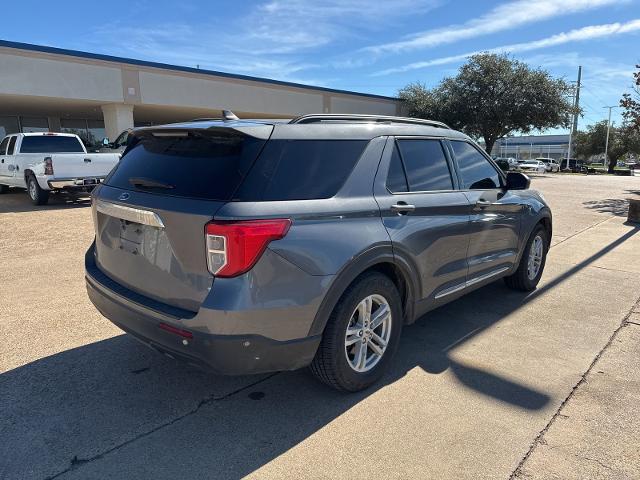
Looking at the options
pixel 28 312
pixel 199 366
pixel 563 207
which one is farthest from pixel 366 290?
pixel 563 207

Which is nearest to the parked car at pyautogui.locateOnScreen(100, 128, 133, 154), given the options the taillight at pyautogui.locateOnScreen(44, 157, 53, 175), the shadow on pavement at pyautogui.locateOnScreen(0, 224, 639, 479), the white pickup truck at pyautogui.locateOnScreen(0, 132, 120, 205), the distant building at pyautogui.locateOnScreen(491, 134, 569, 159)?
the white pickup truck at pyautogui.locateOnScreen(0, 132, 120, 205)

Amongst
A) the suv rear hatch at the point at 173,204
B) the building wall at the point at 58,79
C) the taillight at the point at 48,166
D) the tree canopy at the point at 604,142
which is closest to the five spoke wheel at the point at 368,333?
the suv rear hatch at the point at 173,204

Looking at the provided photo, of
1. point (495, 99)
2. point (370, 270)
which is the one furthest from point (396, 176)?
point (495, 99)

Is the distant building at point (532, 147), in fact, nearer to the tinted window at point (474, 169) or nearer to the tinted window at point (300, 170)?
the tinted window at point (474, 169)

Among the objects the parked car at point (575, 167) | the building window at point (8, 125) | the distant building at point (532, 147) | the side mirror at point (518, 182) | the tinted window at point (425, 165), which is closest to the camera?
the tinted window at point (425, 165)

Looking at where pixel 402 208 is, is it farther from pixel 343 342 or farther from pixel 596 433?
pixel 596 433

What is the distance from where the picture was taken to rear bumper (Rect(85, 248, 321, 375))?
8.43 ft

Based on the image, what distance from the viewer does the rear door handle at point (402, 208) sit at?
10.9 feet

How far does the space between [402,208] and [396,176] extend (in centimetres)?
27

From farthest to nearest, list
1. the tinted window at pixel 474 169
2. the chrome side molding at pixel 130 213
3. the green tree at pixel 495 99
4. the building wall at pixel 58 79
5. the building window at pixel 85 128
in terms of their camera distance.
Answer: the green tree at pixel 495 99
the building window at pixel 85 128
the building wall at pixel 58 79
the tinted window at pixel 474 169
the chrome side molding at pixel 130 213

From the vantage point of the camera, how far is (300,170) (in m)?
2.87

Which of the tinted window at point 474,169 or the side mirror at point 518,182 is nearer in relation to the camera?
the tinted window at point 474,169

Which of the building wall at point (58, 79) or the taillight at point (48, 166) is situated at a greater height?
the building wall at point (58, 79)

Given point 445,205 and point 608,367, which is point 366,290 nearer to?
point 445,205
